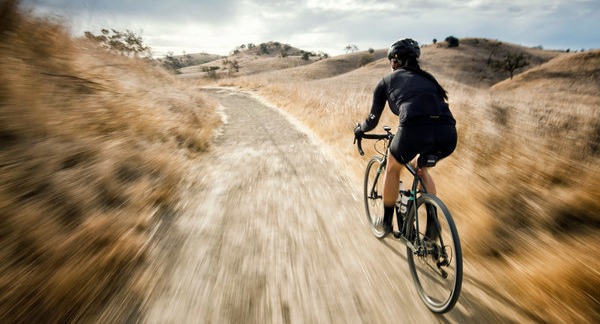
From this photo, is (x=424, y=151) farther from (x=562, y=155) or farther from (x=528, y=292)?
(x=562, y=155)

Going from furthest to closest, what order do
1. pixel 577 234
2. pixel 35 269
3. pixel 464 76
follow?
pixel 464 76 < pixel 577 234 < pixel 35 269

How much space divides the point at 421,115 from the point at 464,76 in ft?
193

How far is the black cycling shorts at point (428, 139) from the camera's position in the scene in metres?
2.49

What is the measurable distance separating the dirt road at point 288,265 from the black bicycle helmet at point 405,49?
2211mm

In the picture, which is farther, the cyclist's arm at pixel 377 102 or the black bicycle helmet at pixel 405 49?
the cyclist's arm at pixel 377 102

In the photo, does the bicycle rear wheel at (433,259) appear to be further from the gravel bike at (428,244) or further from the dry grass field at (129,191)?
the dry grass field at (129,191)

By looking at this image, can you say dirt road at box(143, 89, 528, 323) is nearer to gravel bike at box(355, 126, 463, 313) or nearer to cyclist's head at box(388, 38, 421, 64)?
gravel bike at box(355, 126, 463, 313)

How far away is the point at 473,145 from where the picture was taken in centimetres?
474

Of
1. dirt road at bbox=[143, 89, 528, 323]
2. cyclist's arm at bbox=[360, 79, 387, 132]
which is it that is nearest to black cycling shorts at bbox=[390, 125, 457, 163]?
cyclist's arm at bbox=[360, 79, 387, 132]

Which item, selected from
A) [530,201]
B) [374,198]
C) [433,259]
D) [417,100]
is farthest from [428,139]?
[530,201]

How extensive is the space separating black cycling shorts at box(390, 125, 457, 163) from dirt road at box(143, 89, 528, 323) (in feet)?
4.38

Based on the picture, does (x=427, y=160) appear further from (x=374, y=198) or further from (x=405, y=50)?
(x=374, y=198)

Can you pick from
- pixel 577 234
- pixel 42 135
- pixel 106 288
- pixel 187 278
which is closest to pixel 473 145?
pixel 577 234

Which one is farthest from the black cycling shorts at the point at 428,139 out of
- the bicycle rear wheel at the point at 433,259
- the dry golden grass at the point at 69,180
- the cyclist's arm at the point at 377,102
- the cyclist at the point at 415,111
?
the dry golden grass at the point at 69,180
